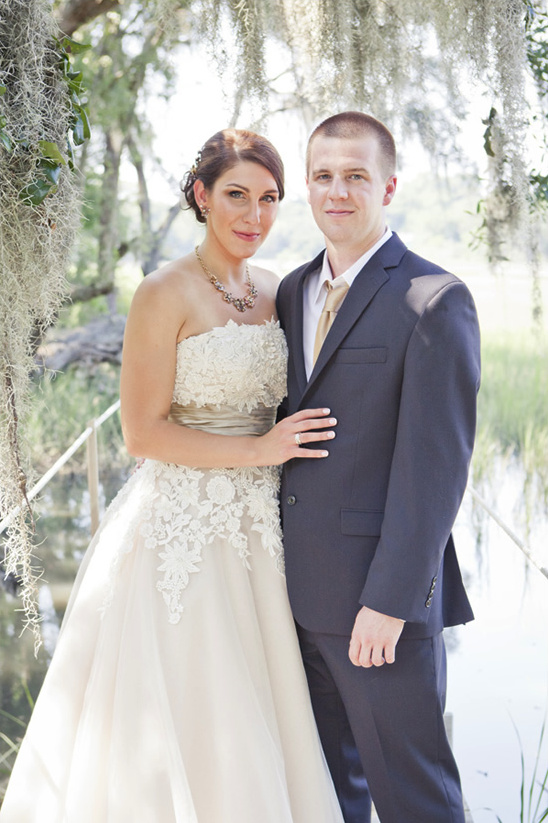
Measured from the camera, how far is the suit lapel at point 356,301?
1.77 metres

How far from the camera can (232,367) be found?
1.99 meters

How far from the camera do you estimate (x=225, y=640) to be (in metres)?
1.85

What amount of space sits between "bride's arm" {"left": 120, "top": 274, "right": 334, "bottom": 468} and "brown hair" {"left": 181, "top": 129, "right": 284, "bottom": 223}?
0.31 meters

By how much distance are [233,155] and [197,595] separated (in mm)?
1061

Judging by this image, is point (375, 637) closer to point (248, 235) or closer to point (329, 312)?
point (329, 312)

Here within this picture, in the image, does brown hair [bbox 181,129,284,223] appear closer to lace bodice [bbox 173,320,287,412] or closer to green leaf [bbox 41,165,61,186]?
lace bodice [bbox 173,320,287,412]

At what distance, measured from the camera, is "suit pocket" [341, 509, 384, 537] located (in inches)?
69.5

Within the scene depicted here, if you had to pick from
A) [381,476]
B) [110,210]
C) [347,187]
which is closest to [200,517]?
[381,476]

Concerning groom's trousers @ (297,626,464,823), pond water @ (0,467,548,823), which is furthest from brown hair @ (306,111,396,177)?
pond water @ (0,467,548,823)

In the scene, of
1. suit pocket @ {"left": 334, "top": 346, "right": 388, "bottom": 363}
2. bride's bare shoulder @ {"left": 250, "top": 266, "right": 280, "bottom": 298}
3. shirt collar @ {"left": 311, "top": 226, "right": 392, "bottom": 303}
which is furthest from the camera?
bride's bare shoulder @ {"left": 250, "top": 266, "right": 280, "bottom": 298}

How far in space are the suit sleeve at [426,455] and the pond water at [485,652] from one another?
4.74 ft

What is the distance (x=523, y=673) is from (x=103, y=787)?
8.09ft

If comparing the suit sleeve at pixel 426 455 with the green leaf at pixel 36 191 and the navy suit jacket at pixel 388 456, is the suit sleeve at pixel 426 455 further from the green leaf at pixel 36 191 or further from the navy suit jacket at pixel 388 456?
the green leaf at pixel 36 191

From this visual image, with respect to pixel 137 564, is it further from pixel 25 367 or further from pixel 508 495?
pixel 508 495
